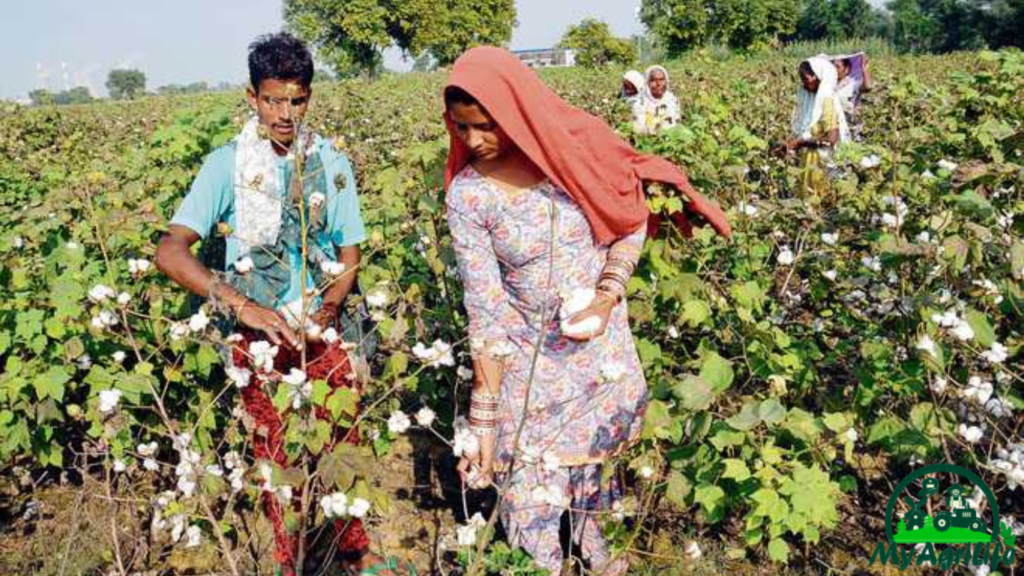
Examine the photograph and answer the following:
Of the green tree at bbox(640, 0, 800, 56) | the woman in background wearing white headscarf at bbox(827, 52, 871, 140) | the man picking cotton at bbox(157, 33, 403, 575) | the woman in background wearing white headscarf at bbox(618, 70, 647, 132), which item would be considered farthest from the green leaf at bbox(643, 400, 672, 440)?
the green tree at bbox(640, 0, 800, 56)

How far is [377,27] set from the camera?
5184cm

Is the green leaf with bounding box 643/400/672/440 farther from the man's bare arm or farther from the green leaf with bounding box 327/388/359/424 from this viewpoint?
the man's bare arm

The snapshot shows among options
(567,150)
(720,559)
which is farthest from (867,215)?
(567,150)

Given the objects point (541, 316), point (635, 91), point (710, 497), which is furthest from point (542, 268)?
point (635, 91)

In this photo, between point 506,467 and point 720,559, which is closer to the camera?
point 506,467

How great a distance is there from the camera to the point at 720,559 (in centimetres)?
239

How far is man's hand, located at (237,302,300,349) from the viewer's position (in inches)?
61.7

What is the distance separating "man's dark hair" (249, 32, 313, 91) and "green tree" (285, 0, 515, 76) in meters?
49.4

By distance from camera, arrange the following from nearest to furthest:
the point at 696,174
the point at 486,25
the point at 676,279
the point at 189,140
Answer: the point at 676,279
the point at 696,174
the point at 189,140
the point at 486,25

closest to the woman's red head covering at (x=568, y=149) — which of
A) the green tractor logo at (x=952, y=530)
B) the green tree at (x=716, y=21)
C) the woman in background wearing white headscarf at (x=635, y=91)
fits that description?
the green tractor logo at (x=952, y=530)

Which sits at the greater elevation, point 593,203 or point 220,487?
point 593,203

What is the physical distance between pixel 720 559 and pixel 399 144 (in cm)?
549

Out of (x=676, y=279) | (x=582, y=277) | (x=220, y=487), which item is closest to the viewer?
(x=220, y=487)

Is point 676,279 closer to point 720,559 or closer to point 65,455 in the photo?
point 720,559
